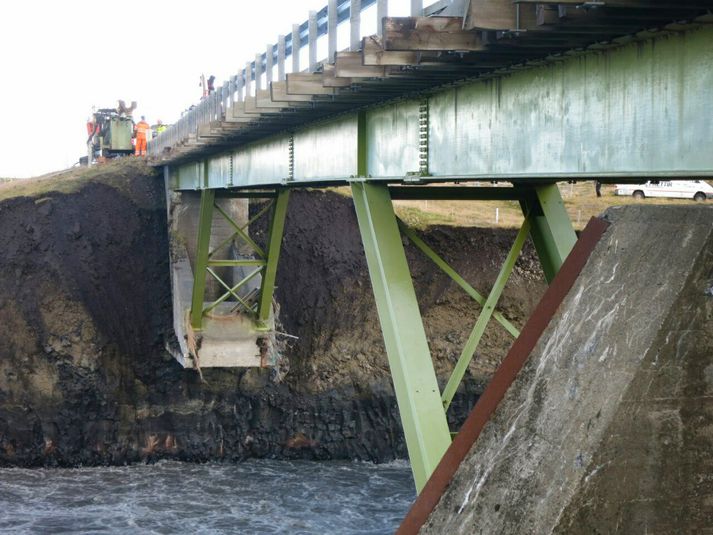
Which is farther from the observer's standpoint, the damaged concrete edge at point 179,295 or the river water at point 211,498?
the damaged concrete edge at point 179,295

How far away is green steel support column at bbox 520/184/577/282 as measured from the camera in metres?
11.0

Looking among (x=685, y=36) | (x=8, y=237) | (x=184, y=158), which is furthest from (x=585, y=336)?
(x=8, y=237)

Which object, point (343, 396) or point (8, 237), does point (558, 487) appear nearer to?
point (343, 396)

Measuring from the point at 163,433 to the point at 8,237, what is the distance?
742 cm

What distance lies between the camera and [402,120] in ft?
38.7

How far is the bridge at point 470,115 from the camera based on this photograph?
6.99 metres

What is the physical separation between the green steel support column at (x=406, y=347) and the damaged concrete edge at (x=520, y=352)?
9.63ft

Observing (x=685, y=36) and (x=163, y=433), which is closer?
(x=685, y=36)

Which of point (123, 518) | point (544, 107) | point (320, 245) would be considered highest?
point (544, 107)

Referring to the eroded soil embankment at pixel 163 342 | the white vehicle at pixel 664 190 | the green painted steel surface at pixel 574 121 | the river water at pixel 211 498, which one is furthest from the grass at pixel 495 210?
the green painted steel surface at pixel 574 121

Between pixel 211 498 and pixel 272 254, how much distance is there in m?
6.21

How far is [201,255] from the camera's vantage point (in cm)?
2691

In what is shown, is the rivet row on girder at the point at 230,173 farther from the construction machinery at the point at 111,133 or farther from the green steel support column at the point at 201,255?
the construction machinery at the point at 111,133

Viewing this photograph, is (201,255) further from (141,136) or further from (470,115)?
(470,115)
